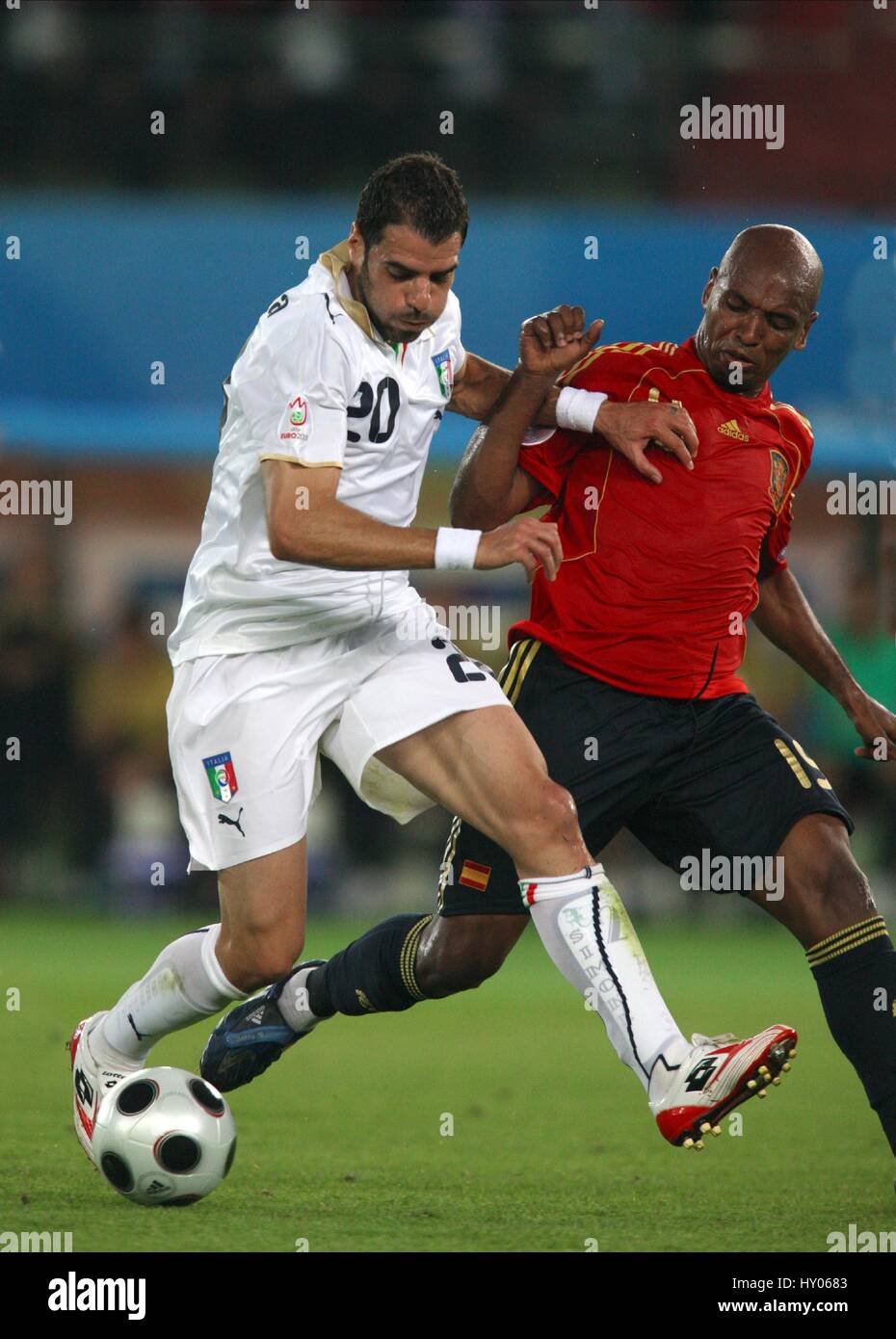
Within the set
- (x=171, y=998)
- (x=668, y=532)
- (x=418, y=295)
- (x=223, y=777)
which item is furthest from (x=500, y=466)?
(x=171, y=998)

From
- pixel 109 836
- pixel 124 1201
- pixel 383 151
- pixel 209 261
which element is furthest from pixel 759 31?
pixel 124 1201

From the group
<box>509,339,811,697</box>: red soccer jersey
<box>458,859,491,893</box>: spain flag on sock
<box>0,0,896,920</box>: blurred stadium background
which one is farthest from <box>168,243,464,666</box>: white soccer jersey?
<box>0,0,896,920</box>: blurred stadium background

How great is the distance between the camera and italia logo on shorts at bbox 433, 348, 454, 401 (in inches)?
184

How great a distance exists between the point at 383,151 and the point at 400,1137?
26.2 feet

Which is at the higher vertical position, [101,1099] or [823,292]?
[823,292]

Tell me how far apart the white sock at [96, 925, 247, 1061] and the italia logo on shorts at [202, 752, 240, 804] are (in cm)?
37

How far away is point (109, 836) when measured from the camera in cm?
1112

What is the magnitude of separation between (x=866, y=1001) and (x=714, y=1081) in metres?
0.79

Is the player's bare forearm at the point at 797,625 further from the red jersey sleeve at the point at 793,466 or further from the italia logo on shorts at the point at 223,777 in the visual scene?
the italia logo on shorts at the point at 223,777

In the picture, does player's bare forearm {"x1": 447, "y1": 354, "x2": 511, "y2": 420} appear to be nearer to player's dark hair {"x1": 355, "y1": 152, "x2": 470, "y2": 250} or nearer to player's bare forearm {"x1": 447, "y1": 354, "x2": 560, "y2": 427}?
player's bare forearm {"x1": 447, "y1": 354, "x2": 560, "y2": 427}

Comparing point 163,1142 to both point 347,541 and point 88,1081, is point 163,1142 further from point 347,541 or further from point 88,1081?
point 347,541

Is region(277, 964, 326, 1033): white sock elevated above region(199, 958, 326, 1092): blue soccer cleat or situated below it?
above

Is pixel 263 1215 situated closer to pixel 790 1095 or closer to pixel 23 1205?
pixel 23 1205

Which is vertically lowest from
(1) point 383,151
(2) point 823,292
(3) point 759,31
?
(2) point 823,292
